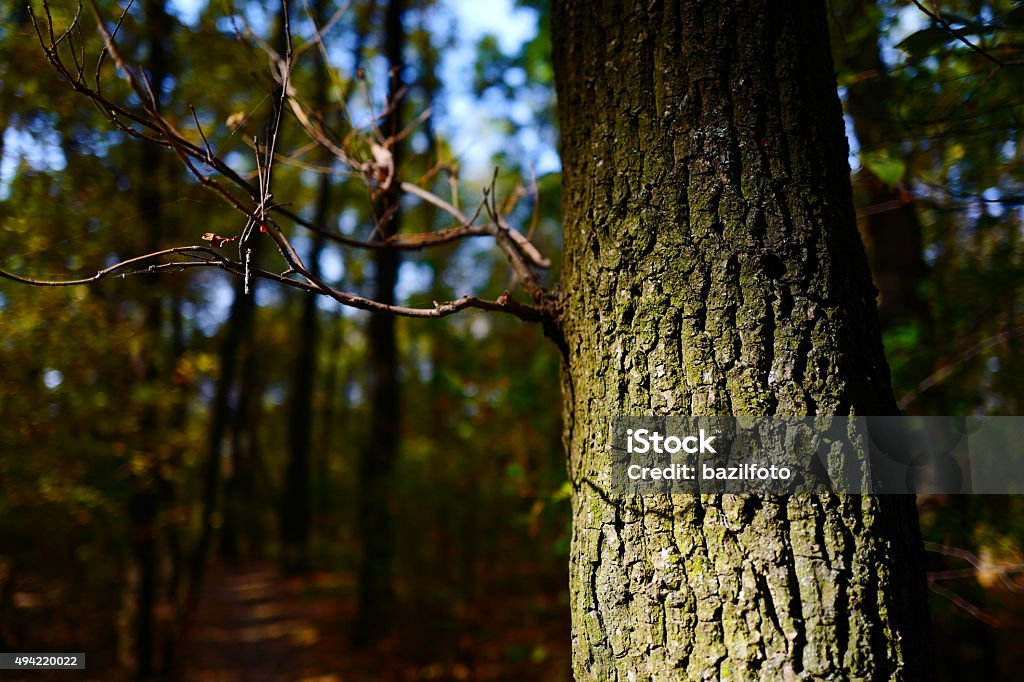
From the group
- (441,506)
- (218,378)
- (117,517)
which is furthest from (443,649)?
(218,378)

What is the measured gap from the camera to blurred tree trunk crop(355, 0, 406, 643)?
6047 mm

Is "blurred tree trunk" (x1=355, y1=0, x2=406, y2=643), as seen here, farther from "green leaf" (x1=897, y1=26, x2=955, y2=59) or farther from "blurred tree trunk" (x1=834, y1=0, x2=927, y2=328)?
"green leaf" (x1=897, y1=26, x2=955, y2=59)

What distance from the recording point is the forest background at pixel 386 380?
2826 mm

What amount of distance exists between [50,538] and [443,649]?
3.54 m

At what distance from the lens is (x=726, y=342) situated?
1.07 m

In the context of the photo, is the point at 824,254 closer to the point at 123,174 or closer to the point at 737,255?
the point at 737,255

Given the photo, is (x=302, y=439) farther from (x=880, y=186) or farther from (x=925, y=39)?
(x=925, y=39)

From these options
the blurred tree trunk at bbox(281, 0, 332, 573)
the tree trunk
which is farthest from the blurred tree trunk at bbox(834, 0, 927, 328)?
the blurred tree trunk at bbox(281, 0, 332, 573)

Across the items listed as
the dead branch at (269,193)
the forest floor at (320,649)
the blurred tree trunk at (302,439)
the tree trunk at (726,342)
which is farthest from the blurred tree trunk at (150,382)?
the blurred tree trunk at (302,439)

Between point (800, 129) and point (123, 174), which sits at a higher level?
point (123, 174)

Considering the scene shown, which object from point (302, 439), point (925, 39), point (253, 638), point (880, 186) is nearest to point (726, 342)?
point (925, 39)

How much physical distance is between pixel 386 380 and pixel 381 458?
1.12 meters

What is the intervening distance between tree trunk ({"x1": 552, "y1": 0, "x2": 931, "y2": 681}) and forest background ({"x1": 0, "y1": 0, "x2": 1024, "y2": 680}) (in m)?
0.99

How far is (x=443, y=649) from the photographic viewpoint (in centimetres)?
552
